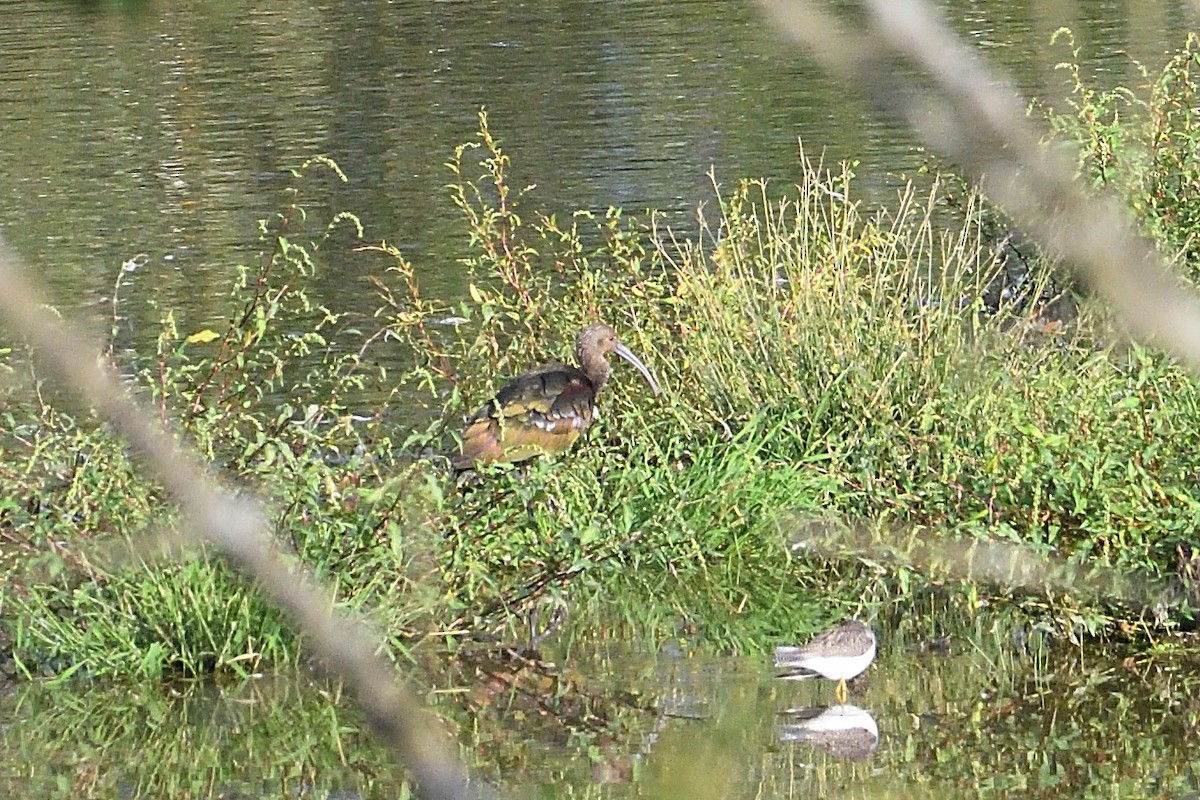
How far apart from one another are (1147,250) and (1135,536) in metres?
5.14

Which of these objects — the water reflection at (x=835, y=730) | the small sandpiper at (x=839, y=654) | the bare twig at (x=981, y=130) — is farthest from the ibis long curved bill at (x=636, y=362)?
the bare twig at (x=981, y=130)

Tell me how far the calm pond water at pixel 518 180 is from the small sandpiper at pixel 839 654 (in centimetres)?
8

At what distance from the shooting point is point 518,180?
1758 cm

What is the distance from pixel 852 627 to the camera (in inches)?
250

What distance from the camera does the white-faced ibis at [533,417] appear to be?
A: 293 inches

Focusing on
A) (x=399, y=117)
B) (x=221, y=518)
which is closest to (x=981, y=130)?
(x=221, y=518)

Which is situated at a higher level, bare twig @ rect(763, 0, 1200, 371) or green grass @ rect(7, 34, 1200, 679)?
bare twig @ rect(763, 0, 1200, 371)

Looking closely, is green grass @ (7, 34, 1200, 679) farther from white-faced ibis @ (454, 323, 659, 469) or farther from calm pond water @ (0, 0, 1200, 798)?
calm pond water @ (0, 0, 1200, 798)

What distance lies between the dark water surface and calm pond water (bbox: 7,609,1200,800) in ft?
14.5

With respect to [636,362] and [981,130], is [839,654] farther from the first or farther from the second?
[981,130]

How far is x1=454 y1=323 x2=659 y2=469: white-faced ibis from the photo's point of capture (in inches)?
293

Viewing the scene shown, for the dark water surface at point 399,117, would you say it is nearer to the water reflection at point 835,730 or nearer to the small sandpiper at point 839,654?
the small sandpiper at point 839,654

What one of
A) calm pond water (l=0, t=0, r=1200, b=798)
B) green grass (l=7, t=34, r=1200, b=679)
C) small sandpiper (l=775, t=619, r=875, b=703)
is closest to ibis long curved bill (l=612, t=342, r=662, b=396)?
green grass (l=7, t=34, r=1200, b=679)

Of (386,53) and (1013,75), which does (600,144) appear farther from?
(386,53)
